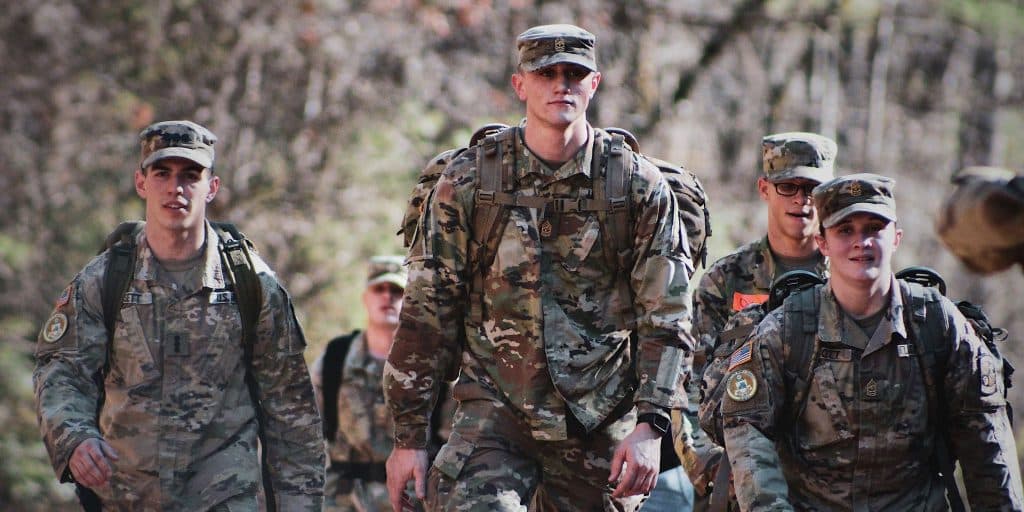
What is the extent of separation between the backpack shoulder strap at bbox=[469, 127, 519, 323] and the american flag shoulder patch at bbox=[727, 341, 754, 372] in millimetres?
1021

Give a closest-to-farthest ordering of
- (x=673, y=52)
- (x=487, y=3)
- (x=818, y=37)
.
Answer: (x=487, y=3) < (x=673, y=52) < (x=818, y=37)

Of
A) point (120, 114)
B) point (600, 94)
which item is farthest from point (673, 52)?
Result: point (120, 114)

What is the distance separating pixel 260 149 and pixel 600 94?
13.8 ft

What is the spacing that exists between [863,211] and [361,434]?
4887 millimetres

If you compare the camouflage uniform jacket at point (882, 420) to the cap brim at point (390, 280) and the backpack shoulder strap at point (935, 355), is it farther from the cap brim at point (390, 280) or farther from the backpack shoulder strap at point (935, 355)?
the cap brim at point (390, 280)

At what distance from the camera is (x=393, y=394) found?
256 inches

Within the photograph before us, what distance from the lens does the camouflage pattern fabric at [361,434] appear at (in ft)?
34.7

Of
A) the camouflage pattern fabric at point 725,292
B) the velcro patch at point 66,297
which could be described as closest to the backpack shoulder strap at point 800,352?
the camouflage pattern fabric at point 725,292

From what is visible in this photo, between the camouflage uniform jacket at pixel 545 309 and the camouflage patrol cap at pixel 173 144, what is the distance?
5.01 feet

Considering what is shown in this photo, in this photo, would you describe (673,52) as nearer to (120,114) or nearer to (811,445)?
(120,114)

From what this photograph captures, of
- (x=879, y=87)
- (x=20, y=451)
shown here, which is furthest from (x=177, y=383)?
(x=879, y=87)

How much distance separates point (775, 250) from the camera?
836cm

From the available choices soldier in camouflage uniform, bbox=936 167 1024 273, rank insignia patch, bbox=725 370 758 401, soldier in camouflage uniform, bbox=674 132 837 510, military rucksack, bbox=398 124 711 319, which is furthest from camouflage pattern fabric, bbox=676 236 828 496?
soldier in camouflage uniform, bbox=936 167 1024 273

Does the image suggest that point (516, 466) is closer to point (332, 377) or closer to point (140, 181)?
point (140, 181)
